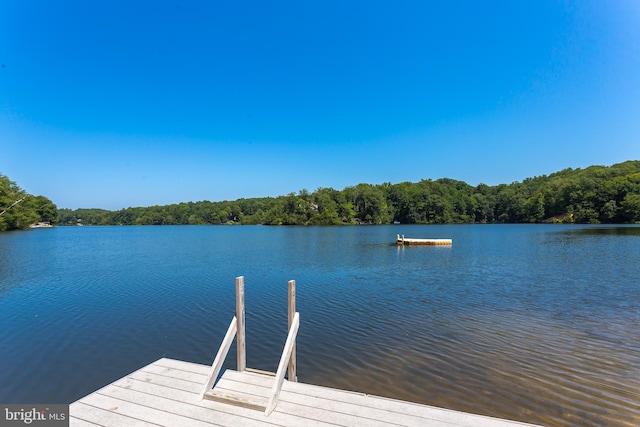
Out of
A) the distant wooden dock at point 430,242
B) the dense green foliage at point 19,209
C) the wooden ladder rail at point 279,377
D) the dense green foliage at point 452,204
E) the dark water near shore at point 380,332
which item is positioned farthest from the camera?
the dense green foliage at point 452,204

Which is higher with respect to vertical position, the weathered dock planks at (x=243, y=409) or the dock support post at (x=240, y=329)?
the dock support post at (x=240, y=329)

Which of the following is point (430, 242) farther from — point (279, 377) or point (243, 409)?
point (243, 409)

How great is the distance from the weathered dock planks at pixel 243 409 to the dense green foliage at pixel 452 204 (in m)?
85.0

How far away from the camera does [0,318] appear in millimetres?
9828

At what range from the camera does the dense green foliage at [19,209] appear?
51.1m

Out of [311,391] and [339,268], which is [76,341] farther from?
[339,268]

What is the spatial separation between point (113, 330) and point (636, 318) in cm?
1471

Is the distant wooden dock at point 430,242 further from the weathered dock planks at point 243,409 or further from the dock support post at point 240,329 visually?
the weathered dock planks at point 243,409

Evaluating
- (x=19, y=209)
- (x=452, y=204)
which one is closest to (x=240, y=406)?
(x=19, y=209)

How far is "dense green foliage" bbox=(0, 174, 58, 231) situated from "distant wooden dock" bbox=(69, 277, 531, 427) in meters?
54.0

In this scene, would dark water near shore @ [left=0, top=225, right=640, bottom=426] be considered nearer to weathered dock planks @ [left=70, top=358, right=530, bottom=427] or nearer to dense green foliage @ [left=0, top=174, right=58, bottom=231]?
weathered dock planks @ [left=70, top=358, right=530, bottom=427]

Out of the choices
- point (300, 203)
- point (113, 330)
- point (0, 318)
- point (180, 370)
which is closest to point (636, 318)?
point (180, 370)
